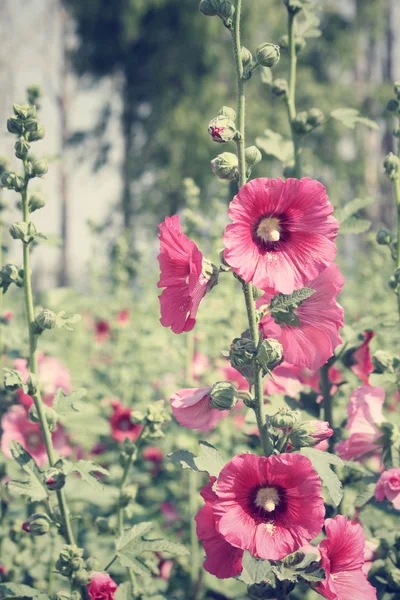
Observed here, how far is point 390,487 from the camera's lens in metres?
1.21

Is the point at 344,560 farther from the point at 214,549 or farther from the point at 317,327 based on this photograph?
the point at 317,327

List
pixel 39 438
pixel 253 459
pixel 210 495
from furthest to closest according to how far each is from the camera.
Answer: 1. pixel 39 438
2. pixel 210 495
3. pixel 253 459

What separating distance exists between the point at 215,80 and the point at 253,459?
13.4 meters

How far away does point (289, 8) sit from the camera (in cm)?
148

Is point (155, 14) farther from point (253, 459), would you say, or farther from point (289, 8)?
point (253, 459)

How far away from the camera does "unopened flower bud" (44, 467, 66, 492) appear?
1147 millimetres

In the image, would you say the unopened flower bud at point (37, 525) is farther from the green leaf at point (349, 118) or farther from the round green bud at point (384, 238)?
the green leaf at point (349, 118)

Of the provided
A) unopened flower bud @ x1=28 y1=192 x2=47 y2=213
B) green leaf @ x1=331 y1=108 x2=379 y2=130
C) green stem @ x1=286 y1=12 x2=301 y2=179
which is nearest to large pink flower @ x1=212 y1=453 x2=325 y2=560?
unopened flower bud @ x1=28 y1=192 x2=47 y2=213

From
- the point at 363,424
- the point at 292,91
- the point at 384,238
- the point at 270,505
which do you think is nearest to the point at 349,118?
the point at 292,91

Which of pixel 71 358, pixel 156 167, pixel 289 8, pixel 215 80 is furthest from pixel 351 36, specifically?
pixel 289 8

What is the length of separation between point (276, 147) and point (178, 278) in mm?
598

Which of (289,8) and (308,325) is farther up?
(289,8)

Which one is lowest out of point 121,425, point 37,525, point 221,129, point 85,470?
point 121,425

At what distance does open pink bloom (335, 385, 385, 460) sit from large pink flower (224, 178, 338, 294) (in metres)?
0.44
